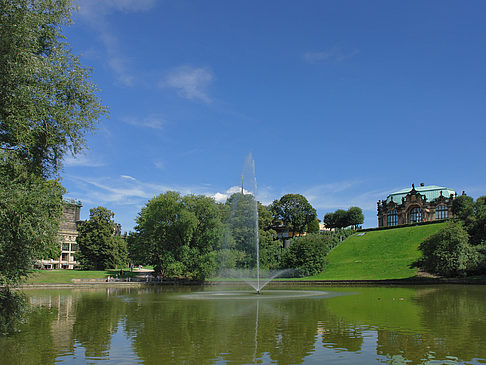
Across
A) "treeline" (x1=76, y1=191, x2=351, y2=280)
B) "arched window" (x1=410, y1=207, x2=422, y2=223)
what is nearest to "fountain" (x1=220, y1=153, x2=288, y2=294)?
"treeline" (x1=76, y1=191, x2=351, y2=280)

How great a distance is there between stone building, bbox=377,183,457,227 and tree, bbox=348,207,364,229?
971cm

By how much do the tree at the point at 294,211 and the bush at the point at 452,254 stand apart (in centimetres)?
6515

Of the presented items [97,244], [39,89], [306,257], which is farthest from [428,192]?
[39,89]

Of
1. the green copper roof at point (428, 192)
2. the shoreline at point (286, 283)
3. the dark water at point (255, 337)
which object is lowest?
the shoreline at point (286, 283)

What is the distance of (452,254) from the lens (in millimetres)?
51938

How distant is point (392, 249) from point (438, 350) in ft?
211

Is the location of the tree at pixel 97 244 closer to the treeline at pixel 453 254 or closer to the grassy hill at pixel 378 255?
the grassy hill at pixel 378 255

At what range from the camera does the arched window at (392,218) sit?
399ft

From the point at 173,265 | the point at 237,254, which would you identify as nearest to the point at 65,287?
the point at 173,265

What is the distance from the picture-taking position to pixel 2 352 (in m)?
13.3

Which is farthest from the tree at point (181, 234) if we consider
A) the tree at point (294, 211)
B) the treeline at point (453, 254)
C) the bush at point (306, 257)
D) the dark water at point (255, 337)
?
the tree at point (294, 211)

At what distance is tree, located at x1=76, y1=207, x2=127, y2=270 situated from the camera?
293 feet

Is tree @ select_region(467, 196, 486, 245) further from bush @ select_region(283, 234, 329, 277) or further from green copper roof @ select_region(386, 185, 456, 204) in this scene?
green copper roof @ select_region(386, 185, 456, 204)

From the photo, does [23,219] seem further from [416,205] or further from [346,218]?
[346,218]
